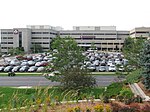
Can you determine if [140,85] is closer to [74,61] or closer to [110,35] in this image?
[74,61]

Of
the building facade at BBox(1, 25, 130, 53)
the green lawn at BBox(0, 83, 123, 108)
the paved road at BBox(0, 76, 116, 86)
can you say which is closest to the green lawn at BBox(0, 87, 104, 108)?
the green lawn at BBox(0, 83, 123, 108)

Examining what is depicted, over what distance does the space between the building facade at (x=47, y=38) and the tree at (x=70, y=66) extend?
85655 millimetres

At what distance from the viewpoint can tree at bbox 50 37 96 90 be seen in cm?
2227

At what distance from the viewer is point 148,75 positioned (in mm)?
18781

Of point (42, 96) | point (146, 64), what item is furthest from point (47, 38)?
point (42, 96)

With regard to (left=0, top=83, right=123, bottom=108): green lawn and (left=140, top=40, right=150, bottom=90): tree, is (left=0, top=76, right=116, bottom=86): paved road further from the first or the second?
(left=140, top=40, right=150, bottom=90): tree

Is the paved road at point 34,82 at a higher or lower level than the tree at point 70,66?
lower

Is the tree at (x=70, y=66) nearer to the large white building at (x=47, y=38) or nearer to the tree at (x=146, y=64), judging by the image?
the tree at (x=146, y=64)

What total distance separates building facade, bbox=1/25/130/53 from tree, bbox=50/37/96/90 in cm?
8566

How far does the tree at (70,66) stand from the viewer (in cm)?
2227

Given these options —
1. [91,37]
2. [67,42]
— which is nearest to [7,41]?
[91,37]

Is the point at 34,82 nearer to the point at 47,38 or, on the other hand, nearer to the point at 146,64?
the point at 146,64

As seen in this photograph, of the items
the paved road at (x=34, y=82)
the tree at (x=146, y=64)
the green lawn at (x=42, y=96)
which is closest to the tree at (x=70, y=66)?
the green lawn at (x=42, y=96)

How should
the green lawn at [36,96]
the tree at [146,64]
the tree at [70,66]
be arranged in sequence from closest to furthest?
the green lawn at [36,96] < the tree at [146,64] < the tree at [70,66]
